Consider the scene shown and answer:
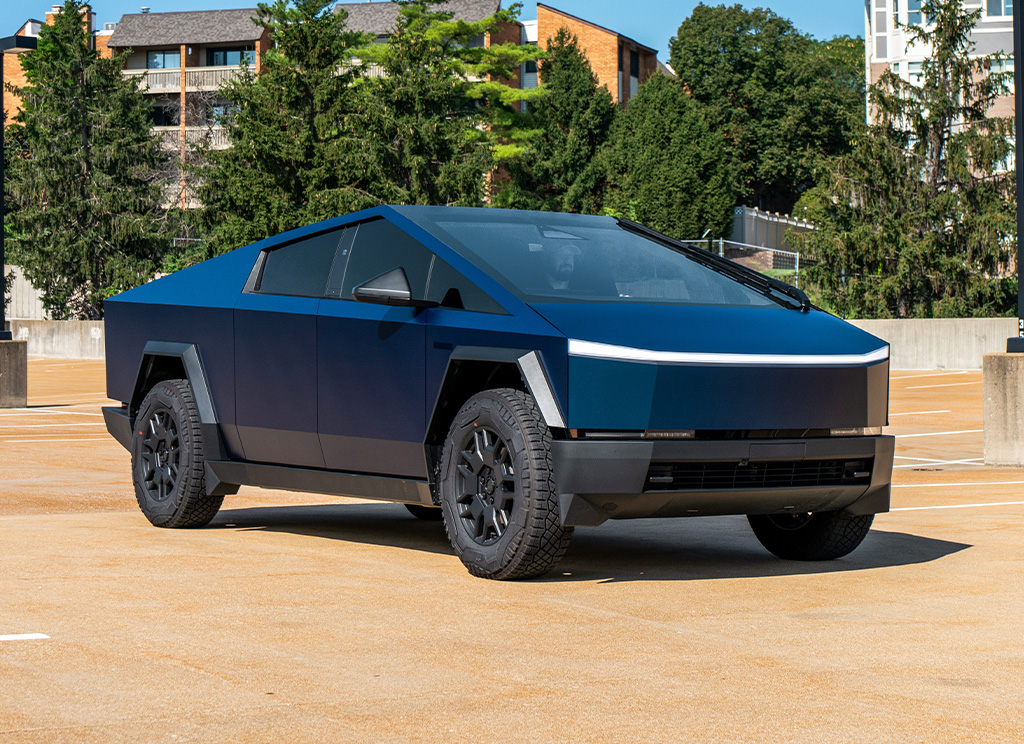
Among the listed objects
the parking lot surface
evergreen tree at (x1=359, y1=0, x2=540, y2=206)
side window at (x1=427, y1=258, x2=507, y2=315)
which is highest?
evergreen tree at (x1=359, y1=0, x2=540, y2=206)

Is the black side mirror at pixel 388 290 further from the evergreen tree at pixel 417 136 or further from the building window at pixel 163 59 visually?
the building window at pixel 163 59

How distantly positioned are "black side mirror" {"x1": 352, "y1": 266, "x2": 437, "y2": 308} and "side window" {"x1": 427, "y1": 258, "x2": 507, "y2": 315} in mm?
134

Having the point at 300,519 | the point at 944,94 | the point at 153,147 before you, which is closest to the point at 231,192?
the point at 153,147

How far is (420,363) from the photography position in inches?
277

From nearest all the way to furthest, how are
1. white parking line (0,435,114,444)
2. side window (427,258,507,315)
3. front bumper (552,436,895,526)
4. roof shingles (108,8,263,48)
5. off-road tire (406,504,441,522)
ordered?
front bumper (552,436,895,526) < side window (427,258,507,315) < off-road tire (406,504,441,522) < white parking line (0,435,114,444) < roof shingles (108,8,263,48)

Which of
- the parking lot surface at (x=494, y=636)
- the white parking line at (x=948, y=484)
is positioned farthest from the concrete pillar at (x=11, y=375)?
the white parking line at (x=948, y=484)

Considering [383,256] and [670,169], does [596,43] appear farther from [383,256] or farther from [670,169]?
[383,256]

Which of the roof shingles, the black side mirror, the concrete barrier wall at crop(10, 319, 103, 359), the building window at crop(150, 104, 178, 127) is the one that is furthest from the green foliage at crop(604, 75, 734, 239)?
the black side mirror

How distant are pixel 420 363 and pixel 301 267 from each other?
4.16 ft

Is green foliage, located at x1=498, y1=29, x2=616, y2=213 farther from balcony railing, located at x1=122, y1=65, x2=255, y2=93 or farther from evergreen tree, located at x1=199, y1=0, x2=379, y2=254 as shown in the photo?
balcony railing, located at x1=122, y1=65, x2=255, y2=93

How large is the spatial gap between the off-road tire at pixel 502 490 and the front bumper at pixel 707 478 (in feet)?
0.34

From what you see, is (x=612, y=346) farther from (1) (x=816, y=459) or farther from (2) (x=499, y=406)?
(1) (x=816, y=459)

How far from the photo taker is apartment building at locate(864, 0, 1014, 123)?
62281mm

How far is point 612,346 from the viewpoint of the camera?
20.7 ft
